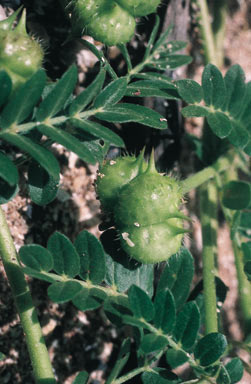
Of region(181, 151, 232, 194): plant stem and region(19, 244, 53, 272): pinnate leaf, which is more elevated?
region(19, 244, 53, 272): pinnate leaf

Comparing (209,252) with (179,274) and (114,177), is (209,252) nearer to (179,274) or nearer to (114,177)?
(179,274)

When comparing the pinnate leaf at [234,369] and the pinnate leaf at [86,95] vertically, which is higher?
the pinnate leaf at [86,95]

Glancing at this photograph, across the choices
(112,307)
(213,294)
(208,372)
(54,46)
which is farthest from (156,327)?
(54,46)

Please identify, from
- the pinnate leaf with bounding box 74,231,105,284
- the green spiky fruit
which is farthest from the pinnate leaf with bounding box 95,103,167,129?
the pinnate leaf with bounding box 74,231,105,284

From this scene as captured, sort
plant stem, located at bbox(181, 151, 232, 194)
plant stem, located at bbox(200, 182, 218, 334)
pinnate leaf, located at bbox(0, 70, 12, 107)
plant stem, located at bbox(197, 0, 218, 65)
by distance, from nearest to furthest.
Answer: pinnate leaf, located at bbox(0, 70, 12, 107) → plant stem, located at bbox(200, 182, 218, 334) → plant stem, located at bbox(181, 151, 232, 194) → plant stem, located at bbox(197, 0, 218, 65)

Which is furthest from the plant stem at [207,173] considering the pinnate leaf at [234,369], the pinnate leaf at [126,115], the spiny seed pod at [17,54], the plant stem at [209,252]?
the spiny seed pod at [17,54]

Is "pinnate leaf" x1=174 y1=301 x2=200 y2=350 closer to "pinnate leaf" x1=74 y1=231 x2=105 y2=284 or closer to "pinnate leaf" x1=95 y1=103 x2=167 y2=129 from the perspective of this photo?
"pinnate leaf" x1=74 y1=231 x2=105 y2=284

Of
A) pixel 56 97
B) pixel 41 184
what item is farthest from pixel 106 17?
pixel 41 184

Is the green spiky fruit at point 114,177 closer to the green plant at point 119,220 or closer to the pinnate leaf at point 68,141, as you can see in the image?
the green plant at point 119,220
